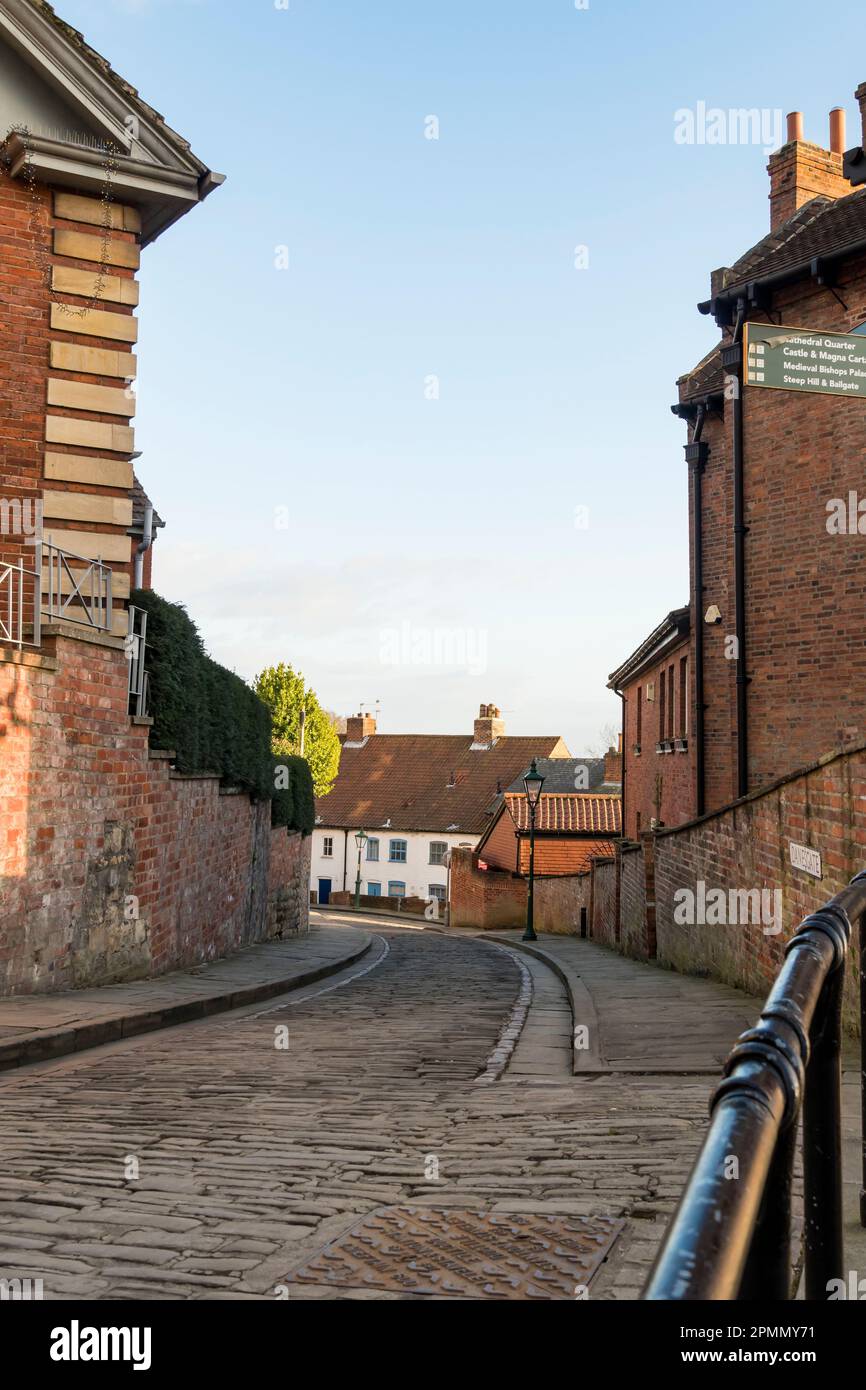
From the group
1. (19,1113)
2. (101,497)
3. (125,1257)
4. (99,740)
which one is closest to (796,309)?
(101,497)

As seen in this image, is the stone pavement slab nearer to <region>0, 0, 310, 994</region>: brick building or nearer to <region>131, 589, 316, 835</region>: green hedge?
<region>0, 0, 310, 994</region>: brick building

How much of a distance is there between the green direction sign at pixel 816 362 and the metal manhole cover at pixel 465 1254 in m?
7.86

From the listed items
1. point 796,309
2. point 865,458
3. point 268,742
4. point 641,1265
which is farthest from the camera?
point 268,742

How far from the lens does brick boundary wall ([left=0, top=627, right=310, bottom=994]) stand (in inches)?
419

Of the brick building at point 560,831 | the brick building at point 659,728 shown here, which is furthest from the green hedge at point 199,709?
the brick building at point 560,831

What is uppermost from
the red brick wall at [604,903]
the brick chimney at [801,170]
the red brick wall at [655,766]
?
the brick chimney at [801,170]

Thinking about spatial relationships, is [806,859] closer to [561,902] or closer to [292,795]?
[292,795]

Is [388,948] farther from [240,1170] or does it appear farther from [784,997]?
[784,997]

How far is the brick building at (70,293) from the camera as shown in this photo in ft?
42.5

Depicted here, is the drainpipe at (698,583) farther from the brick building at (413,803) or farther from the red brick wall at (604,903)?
the brick building at (413,803)

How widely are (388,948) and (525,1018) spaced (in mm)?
13232
